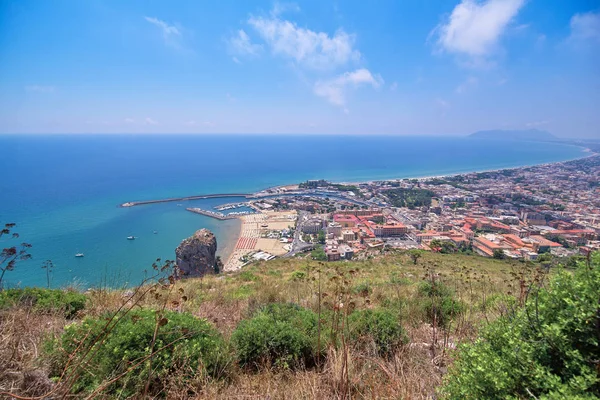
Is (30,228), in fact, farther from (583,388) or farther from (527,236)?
(527,236)

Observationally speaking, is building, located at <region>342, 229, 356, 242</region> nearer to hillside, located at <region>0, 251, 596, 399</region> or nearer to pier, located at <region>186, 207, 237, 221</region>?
pier, located at <region>186, 207, 237, 221</region>

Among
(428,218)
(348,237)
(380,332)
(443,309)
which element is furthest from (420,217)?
(380,332)

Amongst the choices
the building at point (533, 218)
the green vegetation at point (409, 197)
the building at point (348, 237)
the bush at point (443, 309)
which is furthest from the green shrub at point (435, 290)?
the green vegetation at point (409, 197)

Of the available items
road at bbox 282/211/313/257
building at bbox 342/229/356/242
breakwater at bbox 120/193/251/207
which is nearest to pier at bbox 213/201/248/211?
breakwater at bbox 120/193/251/207

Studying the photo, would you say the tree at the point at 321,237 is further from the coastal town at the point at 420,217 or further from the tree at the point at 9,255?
the tree at the point at 9,255

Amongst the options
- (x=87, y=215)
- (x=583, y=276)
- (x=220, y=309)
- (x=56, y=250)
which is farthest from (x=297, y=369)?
(x=87, y=215)

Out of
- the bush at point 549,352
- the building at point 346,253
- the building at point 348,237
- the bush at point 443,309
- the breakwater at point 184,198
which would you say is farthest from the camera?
the breakwater at point 184,198
